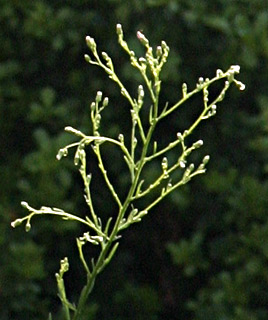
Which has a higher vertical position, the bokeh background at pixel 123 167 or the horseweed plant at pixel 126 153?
the horseweed plant at pixel 126 153

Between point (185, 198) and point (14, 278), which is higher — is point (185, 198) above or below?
above

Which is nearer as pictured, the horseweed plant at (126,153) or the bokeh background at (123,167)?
the horseweed plant at (126,153)

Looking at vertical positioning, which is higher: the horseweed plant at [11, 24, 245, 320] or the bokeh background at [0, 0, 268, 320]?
the horseweed plant at [11, 24, 245, 320]

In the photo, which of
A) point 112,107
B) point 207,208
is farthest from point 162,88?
point 207,208

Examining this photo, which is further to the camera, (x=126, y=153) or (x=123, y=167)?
(x=123, y=167)

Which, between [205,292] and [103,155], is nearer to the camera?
[205,292]

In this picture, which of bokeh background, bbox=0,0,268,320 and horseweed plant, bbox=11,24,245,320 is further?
bokeh background, bbox=0,0,268,320

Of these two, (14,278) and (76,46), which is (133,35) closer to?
(76,46)

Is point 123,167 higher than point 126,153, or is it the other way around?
point 126,153
